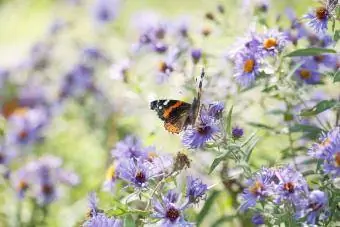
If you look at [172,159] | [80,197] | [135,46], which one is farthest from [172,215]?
[80,197]

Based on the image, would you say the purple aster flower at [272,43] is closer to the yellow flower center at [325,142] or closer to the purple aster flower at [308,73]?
the purple aster flower at [308,73]

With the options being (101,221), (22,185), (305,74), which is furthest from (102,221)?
(22,185)

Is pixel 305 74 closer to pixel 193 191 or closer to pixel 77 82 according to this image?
pixel 193 191

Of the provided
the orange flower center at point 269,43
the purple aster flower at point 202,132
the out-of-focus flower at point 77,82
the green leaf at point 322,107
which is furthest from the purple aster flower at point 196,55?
the out-of-focus flower at point 77,82

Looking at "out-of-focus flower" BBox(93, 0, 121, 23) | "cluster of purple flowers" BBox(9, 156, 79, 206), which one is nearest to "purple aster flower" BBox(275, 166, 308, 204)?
"cluster of purple flowers" BBox(9, 156, 79, 206)

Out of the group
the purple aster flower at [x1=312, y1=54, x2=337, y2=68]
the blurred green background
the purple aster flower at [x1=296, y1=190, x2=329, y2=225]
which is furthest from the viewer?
the blurred green background

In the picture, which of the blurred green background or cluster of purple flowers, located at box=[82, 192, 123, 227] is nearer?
cluster of purple flowers, located at box=[82, 192, 123, 227]

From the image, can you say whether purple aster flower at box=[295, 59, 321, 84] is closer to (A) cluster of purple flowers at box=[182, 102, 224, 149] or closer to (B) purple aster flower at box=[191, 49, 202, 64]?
(B) purple aster flower at box=[191, 49, 202, 64]
